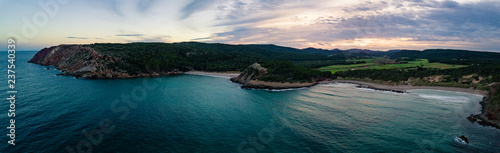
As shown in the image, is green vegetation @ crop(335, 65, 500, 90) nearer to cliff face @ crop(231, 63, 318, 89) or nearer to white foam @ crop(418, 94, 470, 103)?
white foam @ crop(418, 94, 470, 103)

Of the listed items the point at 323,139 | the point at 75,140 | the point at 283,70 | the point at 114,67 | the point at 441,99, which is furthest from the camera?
the point at 114,67

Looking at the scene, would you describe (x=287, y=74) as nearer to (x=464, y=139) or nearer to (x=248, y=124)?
(x=248, y=124)

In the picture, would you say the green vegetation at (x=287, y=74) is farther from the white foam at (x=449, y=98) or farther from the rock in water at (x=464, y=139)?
the rock in water at (x=464, y=139)

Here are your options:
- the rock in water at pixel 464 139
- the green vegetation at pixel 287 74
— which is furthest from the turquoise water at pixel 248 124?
the green vegetation at pixel 287 74

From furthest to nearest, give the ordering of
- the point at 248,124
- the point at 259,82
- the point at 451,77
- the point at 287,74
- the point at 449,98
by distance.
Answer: the point at 287,74 < the point at 259,82 < the point at 451,77 < the point at 449,98 < the point at 248,124

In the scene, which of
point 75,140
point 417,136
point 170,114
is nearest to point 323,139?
point 417,136

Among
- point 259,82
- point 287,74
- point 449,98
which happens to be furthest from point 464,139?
point 259,82

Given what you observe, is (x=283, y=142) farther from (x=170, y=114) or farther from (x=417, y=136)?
(x=170, y=114)

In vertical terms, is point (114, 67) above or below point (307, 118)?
above
